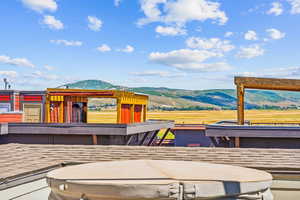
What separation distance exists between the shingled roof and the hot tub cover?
Answer: 3252 millimetres

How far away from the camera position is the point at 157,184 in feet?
13.8

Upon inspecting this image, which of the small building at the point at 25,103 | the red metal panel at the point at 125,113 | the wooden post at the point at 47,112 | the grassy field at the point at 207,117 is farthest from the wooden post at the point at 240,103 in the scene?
the grassy field at the point at 207,117

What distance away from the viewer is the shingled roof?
8.30 meters

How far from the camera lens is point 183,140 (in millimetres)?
31734

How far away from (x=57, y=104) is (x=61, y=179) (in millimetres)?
18942

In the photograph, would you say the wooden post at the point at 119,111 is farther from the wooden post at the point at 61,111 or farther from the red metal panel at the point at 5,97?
the red metal panel at the point at 5,97

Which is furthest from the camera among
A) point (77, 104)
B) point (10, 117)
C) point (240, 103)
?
point (77, 104)

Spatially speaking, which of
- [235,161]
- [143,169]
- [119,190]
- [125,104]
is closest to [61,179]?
[119,190]

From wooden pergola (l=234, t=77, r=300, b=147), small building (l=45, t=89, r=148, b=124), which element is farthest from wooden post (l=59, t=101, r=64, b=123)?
wooden pergola (l=234, t=77, r=300, b=147)

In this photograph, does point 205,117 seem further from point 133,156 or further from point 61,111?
point 133,156

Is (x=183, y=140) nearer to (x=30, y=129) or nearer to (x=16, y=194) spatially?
(x=30, y=129)

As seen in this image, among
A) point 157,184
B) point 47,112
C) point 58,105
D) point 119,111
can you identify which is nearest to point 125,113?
point 119,111

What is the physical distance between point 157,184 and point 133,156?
5.36m

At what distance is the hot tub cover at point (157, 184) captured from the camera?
13.8 ft
